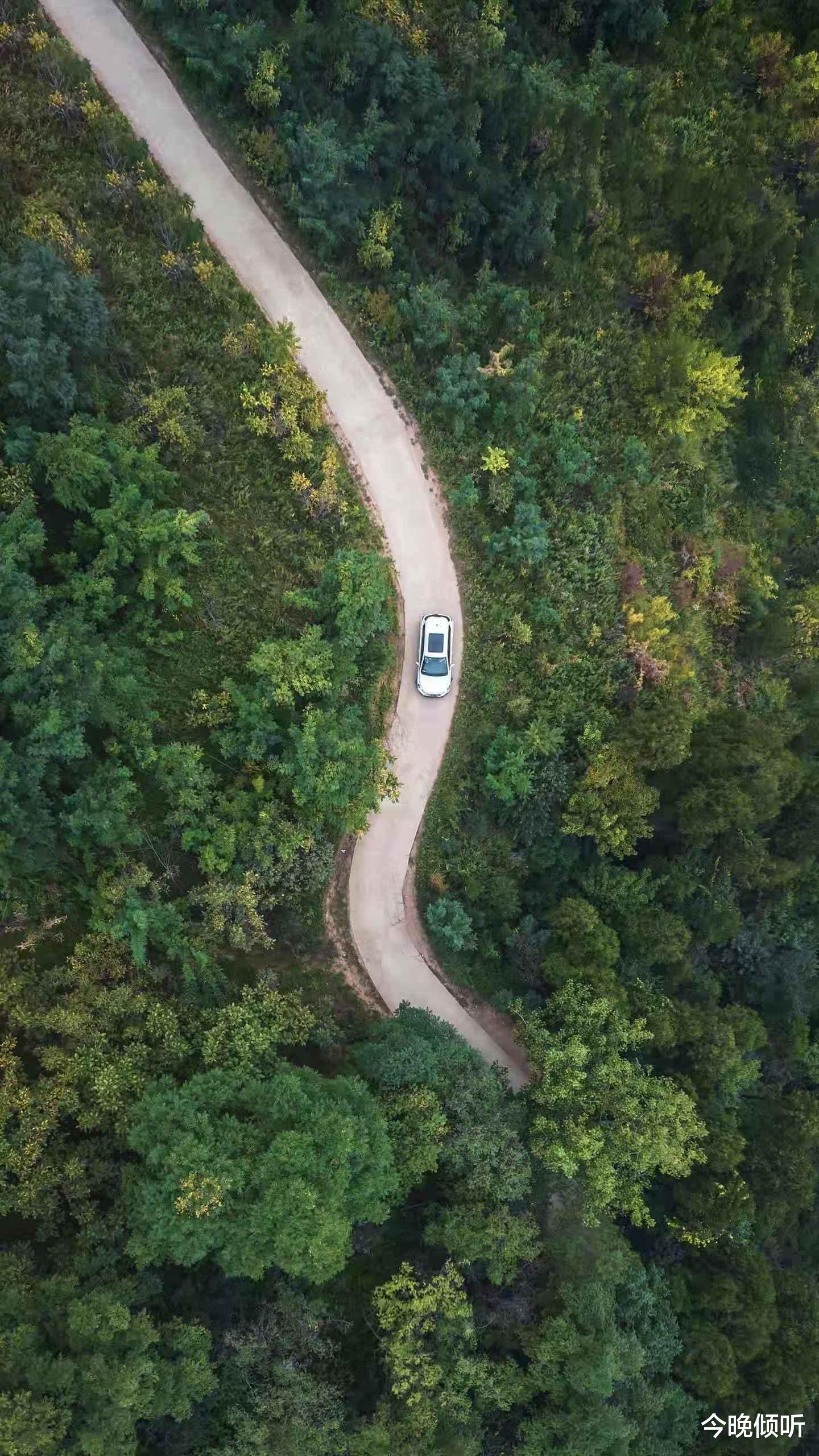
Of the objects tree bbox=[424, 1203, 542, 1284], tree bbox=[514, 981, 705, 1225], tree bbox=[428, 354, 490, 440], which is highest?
tree bbox=[428, 354, 490, 440]

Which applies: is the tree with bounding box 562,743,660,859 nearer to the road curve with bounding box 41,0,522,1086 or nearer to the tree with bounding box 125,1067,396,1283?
the road curve with bounding box 41,0,522,1086

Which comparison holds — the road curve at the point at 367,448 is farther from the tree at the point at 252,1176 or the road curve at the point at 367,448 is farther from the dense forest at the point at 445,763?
the tree at the point at 252,1176

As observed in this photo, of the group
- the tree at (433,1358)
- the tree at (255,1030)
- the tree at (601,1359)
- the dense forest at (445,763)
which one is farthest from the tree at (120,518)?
the tree at (601,1359)

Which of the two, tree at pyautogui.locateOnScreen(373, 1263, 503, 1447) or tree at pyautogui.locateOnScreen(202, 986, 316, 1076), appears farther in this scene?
tree at pyautogui.locateOnScreen(202, 986, 316, 1076)

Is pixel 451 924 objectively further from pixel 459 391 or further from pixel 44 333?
pixel 44 333

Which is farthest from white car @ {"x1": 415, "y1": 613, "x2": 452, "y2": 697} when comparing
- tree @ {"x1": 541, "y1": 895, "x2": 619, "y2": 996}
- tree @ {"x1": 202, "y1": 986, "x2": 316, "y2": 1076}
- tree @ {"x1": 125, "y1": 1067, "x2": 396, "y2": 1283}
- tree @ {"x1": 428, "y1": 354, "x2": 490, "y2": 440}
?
tree @ {"x1": 125, "y1": 1067, "x2": 396, "y2": 1283}

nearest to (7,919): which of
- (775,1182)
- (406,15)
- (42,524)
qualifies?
(42,524)
